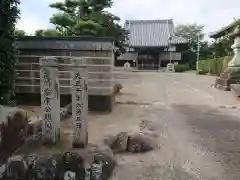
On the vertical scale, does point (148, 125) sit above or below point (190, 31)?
below

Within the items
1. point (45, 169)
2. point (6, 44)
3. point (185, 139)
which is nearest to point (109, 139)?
point (45, 169)

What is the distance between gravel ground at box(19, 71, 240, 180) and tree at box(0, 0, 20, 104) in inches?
45.6

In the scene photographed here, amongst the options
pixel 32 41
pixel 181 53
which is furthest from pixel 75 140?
pixel 181 53

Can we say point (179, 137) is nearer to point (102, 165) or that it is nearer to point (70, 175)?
Result: point (102, 165)

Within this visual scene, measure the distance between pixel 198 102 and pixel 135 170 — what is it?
600 cm

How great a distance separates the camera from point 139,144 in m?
4.64

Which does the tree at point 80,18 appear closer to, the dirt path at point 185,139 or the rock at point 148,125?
the dirt path at point 185,139

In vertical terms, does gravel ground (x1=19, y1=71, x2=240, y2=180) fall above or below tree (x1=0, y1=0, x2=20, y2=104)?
below

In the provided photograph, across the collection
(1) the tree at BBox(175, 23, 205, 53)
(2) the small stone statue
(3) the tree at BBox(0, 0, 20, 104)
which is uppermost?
(1) the tree at BBox(175, 23, 205, 53)

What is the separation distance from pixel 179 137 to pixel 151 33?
126ft

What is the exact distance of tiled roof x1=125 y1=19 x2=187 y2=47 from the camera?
1559 inches

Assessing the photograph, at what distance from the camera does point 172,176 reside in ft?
12.6

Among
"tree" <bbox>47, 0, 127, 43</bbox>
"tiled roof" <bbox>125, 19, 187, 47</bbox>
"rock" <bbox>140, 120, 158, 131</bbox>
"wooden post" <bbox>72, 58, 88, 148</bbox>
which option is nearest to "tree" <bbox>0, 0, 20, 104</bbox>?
"wooden post" <bbox>72, 58, 88, 148</bbox>

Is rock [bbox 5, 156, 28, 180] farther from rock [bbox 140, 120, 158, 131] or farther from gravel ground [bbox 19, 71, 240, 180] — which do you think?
rock [bbox 140, 120, 158, 131]
